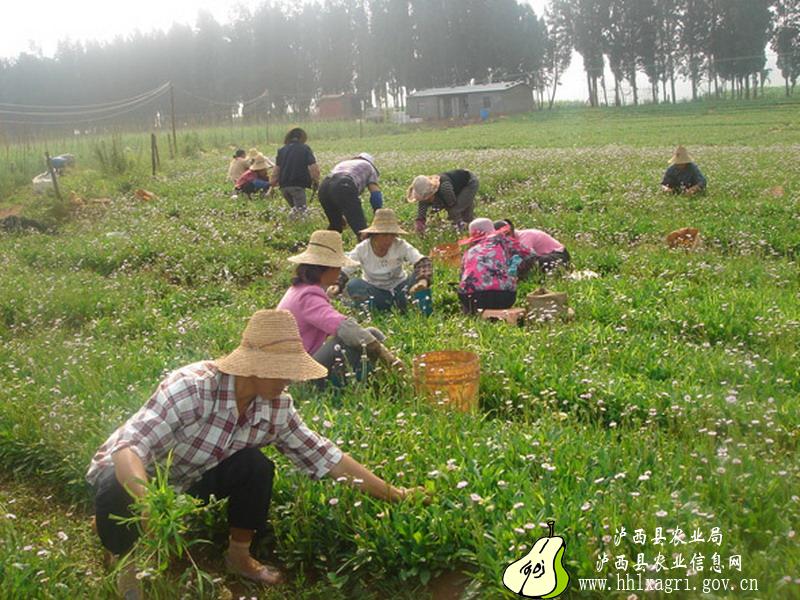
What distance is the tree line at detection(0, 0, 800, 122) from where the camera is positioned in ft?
245

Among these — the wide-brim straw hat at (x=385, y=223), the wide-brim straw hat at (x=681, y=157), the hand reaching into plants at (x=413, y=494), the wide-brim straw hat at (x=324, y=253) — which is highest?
the wide-brim straw hat at (x=681, y=157)

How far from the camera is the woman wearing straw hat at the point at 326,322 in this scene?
17.0ft

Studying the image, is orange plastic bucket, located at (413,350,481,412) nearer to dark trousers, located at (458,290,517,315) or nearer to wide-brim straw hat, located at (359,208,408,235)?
dark trousers, located at (458,290,517,315)

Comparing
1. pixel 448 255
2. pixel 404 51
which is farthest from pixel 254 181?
pixel 404 51

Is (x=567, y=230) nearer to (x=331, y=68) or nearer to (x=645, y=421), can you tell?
(x=645, y=421)

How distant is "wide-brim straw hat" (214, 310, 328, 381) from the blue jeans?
3948 mm

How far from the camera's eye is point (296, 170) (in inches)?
502

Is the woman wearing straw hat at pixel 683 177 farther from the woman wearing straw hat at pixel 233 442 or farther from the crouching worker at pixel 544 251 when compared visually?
the woman wearing straw hat at pixel 233 442

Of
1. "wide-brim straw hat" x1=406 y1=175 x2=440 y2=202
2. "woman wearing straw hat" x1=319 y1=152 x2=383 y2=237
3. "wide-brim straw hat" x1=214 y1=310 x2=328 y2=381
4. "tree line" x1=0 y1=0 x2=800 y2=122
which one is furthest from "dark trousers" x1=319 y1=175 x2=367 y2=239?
"tree line" x1=0 y1=0 x2=800 y2=122

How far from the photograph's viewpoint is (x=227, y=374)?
11.4 feet

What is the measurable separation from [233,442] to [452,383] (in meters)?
1.72

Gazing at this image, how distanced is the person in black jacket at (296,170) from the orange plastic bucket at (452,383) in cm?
806

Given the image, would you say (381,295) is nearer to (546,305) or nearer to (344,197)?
(546,305)

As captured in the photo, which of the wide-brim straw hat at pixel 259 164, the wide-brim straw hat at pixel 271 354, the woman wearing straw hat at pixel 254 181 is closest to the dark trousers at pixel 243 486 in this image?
the wide-brim straw hat at pixel 271 354
